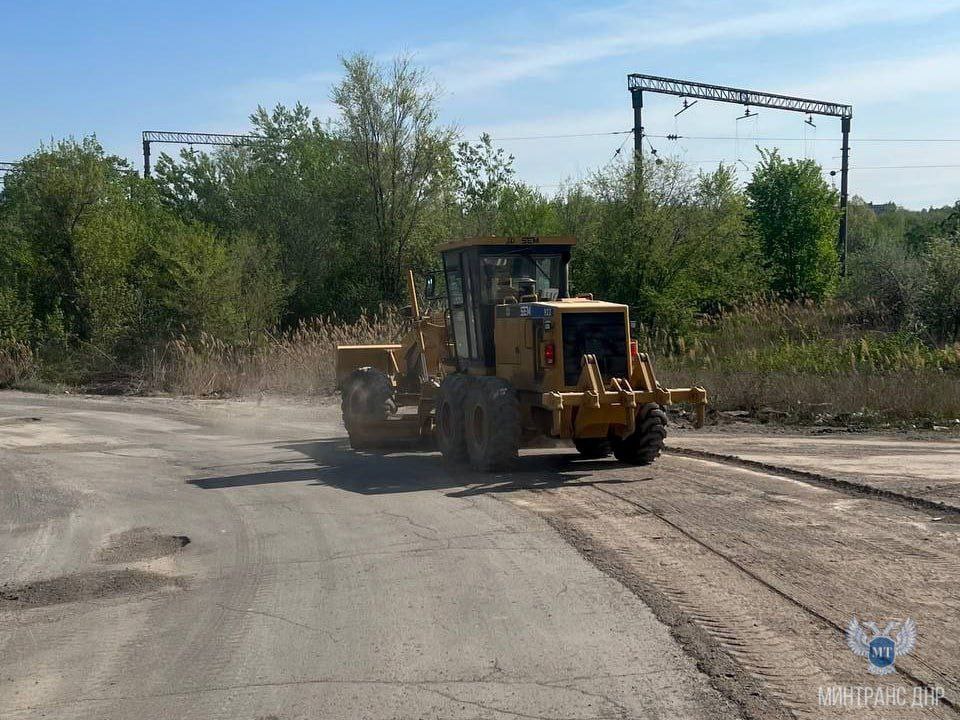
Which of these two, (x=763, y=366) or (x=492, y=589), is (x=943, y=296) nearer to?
(x=763, y=366)

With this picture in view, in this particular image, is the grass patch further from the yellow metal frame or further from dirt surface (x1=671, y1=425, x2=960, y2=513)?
the yellow metal frame

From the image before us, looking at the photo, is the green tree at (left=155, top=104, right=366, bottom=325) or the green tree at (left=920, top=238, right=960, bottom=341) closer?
the green tree at (left=920, top=238, right=960, bottom=341)

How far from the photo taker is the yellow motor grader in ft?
42.3

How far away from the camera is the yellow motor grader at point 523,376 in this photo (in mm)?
12898

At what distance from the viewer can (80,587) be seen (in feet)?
27.4

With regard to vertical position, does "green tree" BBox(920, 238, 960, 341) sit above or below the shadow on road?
above

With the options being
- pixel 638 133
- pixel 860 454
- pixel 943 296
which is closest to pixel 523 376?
pixel 860 454

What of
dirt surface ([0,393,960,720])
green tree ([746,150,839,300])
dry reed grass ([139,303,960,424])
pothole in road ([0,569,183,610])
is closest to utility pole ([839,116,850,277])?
green tree ([746,150,839,300])

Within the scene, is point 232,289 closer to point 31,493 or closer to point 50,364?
point 50,364

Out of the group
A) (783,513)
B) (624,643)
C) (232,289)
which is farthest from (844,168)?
(624,643)

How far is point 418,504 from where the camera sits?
37.4 feet

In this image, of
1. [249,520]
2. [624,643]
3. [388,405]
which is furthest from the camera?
[388,405]

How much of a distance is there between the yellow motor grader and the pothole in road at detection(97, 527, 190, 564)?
4342mm

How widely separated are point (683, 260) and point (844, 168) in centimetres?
1802
